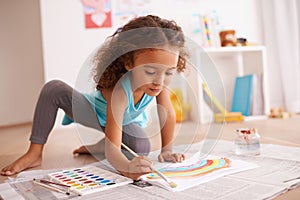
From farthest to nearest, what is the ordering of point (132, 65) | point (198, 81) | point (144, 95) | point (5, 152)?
1. point (198, 81)
2. point (5, 152)
3. point (144, 95)
4. point (132, 65)

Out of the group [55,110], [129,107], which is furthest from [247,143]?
[55,110]

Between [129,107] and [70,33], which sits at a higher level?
[70,33]

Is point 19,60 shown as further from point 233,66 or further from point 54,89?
point 54,89

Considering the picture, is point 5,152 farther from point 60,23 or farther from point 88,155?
point 60,23

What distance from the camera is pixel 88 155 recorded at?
123 centimetres

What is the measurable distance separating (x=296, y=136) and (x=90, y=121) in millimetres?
750

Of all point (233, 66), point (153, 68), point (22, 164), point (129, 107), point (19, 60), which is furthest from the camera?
point (19, 60)

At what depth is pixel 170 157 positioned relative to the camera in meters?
0.93

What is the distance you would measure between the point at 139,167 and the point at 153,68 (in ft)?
0.70

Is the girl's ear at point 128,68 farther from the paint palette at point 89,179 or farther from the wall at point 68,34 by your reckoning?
the wall at point 68,34

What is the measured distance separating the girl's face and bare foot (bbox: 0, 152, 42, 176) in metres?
0.44

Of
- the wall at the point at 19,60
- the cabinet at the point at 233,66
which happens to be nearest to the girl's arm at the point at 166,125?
the cabinet at the point at 233,66

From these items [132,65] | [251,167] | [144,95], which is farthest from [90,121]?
[251,167]

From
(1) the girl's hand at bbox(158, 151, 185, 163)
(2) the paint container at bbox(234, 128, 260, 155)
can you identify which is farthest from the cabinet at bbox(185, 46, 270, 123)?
(1) the girl's hand at bbox(158, 151, 185, 163)
